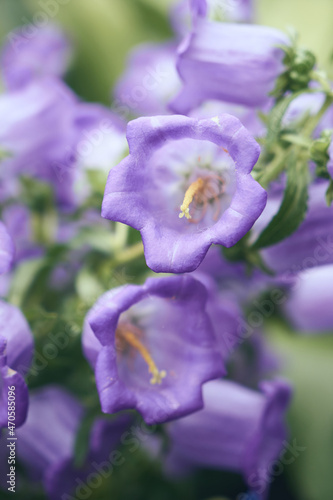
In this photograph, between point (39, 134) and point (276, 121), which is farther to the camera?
point (39, 134)

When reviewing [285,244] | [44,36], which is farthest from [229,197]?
[44,36]

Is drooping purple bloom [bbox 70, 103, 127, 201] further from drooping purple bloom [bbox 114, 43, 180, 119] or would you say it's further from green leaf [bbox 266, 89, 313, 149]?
green leaf [bbox 266, 89, 313, 149]

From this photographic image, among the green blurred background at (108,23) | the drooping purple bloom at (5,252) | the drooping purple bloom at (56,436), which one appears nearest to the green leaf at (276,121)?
the drooping purple bloom at (5,252)

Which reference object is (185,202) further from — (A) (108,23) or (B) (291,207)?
(A) (108,23)

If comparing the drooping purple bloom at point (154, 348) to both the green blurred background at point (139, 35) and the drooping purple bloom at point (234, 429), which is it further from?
the green blurred background at point (139, 35)

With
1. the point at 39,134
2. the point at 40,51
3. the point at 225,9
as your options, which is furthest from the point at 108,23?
the point at 39,134

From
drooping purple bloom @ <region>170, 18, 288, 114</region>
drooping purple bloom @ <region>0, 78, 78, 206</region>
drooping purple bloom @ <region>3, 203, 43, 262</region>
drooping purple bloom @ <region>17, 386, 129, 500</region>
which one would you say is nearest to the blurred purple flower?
drooping purple bloom @ <region>170, 18, 288, 114</region>

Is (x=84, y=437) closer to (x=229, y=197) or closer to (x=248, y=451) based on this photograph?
(x=248, y=451)
